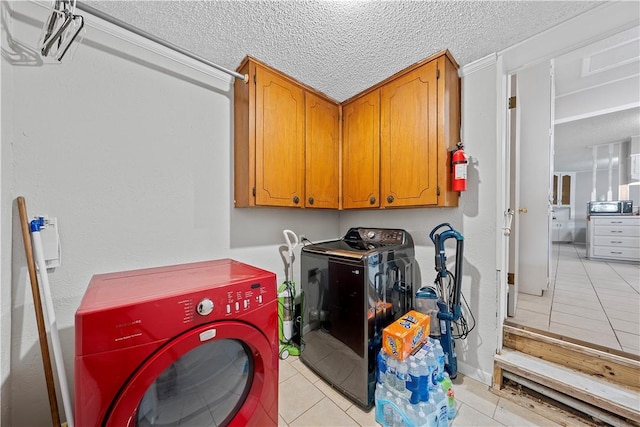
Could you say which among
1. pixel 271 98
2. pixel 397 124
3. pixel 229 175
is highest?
pixel 271 98

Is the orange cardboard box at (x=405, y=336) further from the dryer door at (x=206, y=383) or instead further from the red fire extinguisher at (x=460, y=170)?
the red fire extinguisher at (x=460, y=170)

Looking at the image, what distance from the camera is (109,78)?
1.32m

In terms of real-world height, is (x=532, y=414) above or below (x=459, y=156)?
below

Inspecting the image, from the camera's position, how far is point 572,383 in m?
1.32

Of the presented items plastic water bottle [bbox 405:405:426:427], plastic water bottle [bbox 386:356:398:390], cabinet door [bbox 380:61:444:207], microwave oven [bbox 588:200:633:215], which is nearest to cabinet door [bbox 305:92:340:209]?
cabinet door [bbox 380:61:444:207]

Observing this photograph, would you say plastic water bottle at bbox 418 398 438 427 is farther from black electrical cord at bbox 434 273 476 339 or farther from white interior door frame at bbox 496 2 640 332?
white interior door frame at bbox 496 2 640 332

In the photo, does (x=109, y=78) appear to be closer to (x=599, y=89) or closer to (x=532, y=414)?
(x=532, y=414)

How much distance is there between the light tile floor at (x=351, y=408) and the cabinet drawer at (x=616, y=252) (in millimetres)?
4965

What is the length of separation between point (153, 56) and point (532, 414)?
320cm

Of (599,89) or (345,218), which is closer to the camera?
(345,218)

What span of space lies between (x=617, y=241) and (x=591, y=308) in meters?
3.53

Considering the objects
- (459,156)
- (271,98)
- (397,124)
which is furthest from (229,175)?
(459,156)

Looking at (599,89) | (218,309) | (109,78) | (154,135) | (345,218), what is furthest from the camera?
(599,89)

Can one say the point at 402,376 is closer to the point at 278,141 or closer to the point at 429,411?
the point at 429,411
